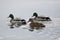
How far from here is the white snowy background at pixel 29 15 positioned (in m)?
1.67

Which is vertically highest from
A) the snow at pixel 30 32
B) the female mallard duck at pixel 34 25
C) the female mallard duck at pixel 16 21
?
the female mallard duck at pixel 16 21

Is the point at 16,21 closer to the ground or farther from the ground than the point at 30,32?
farther from the ground

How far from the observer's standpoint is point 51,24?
1.73 meters

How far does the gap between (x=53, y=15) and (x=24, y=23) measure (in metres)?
0.42

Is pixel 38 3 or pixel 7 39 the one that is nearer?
pixel 7 39

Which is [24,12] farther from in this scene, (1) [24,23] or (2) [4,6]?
(2) [4,6]

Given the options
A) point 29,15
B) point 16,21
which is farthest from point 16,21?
point 29,15

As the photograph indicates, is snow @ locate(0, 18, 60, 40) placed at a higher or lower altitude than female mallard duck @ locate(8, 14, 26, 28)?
lower

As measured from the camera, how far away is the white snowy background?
167cm

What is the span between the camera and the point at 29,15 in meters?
1.75

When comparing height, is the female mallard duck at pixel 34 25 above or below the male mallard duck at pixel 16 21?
below

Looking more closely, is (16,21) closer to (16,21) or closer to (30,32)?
(16,21)

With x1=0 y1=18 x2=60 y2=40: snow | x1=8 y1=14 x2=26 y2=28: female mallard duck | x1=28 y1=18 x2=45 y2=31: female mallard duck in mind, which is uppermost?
x1=8 y1=14 x2=26 y2=28: female mallard duck

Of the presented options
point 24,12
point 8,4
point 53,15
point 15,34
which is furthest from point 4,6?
point 53,15
